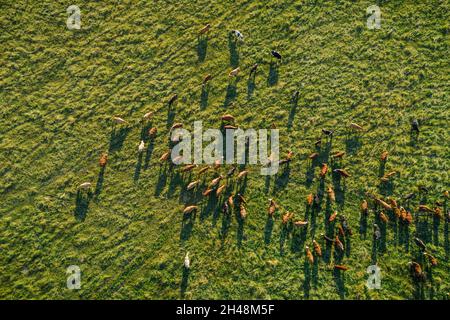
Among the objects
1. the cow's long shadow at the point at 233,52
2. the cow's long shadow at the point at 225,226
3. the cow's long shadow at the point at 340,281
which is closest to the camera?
the cow's long shadow at the point at 340,281

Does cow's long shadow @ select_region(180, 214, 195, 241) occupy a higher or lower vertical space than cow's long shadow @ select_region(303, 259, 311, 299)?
higher

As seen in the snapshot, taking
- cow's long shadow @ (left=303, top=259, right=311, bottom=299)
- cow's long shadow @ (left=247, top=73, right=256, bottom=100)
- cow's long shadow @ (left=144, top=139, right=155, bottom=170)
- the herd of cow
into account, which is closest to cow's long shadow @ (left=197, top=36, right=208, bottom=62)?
cow's long shadow @ (left=247, top=73, right=256, bottom=100)

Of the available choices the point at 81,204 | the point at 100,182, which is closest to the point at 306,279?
the point at 100,182

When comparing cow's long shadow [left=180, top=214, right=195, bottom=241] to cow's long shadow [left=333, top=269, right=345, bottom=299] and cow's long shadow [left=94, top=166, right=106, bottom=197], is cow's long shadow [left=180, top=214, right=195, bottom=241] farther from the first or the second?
cow's long shadow [left=333, top=269, right=345, bottom=299]

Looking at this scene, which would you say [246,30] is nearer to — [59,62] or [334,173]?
[334,173]

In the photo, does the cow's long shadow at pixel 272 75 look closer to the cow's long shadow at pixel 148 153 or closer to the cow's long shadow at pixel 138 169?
the cow's long shadow at pixel 148 153

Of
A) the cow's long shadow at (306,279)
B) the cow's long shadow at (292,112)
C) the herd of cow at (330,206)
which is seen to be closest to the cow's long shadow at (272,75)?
the cow's long shadow at (292,112)

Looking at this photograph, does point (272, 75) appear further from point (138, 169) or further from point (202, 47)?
point (138, 169)
